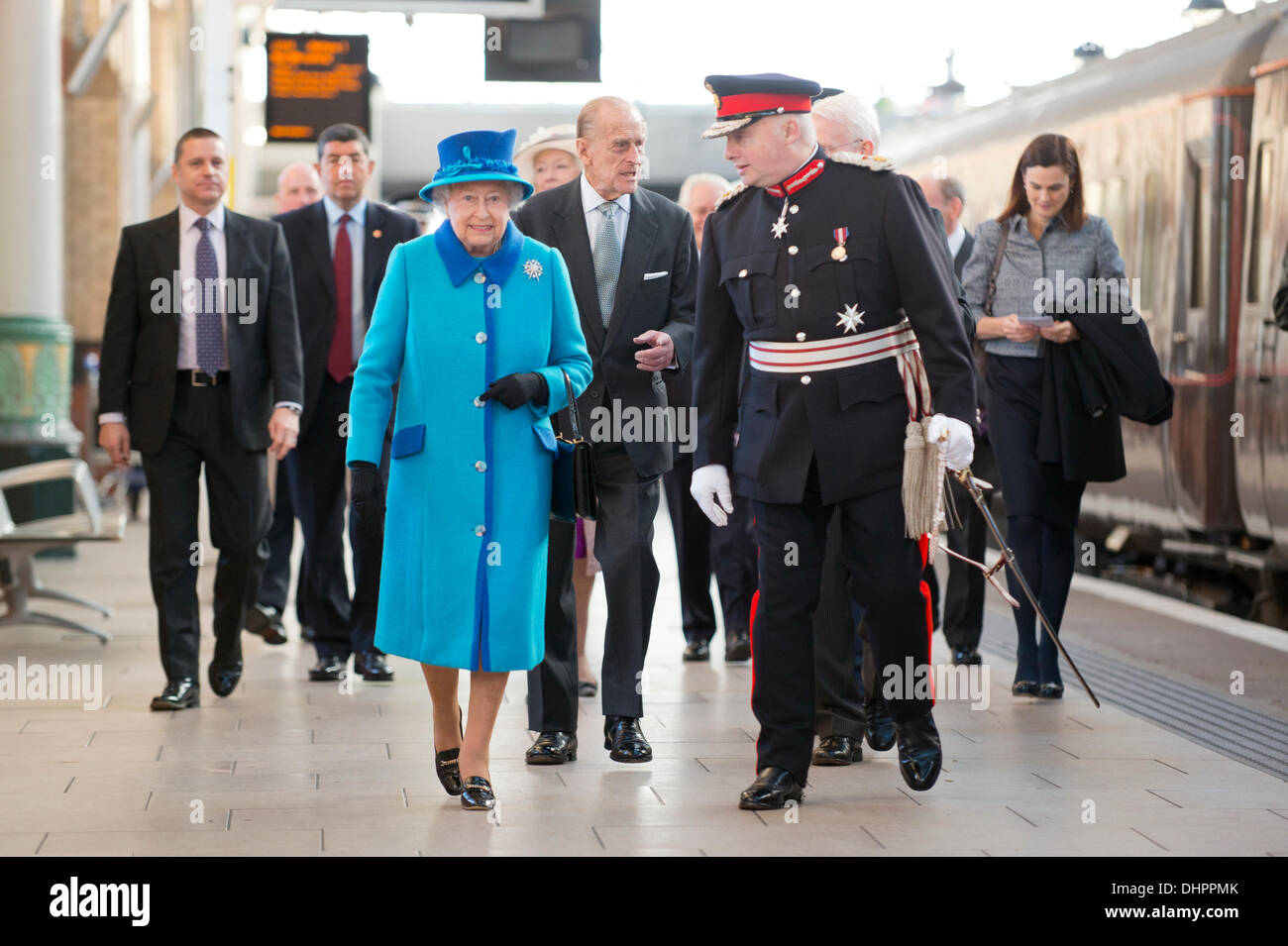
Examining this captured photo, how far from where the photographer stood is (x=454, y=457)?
5438 millimetres

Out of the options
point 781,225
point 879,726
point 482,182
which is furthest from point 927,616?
point 482,182

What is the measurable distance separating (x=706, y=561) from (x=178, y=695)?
9.27ft

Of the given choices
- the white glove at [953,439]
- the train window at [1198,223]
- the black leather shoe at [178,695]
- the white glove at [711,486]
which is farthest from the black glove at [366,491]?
the train window at [1198,223]

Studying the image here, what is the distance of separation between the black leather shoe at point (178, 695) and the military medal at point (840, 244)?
3304mm

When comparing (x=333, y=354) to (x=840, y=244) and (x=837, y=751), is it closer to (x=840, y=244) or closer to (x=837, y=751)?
(x=837, y=751)

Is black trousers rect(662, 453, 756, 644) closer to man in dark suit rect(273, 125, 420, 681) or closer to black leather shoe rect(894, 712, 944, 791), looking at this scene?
man in dark suit rect(273, 125, 420, 681)

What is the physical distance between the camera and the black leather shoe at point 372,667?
8.15m

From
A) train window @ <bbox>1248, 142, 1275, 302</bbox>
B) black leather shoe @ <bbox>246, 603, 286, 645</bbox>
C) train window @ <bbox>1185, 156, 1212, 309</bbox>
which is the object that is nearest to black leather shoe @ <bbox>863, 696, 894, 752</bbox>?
black leather shoe @ <bbox>246, 603, 286, 645</bbox>

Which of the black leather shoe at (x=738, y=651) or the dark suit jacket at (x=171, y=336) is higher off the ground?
the dark suit jacket at (x=171, y=336)

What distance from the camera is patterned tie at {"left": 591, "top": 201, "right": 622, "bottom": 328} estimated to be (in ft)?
21.7

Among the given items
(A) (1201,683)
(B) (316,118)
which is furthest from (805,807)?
A: (B) (316,118)


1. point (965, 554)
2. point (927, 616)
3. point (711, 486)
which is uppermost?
point (711, 486)

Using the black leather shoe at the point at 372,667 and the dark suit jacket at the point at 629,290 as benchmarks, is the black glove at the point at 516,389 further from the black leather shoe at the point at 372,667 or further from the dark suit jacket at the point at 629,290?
the black leather shoe at the point at 372,667

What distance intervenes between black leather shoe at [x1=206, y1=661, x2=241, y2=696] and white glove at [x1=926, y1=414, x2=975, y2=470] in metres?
3.44
